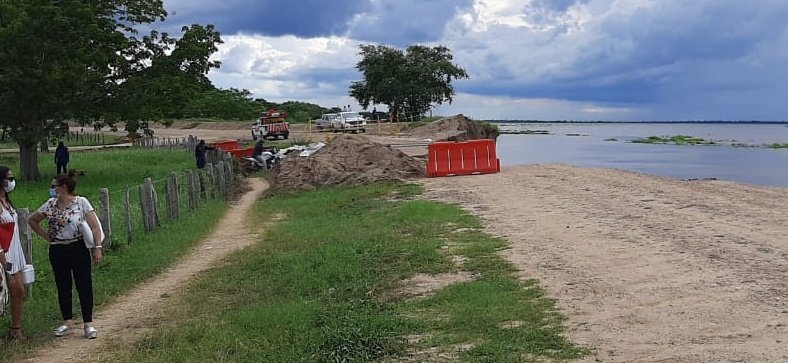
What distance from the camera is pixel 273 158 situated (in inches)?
1356

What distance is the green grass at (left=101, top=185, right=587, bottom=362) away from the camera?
6590 mm

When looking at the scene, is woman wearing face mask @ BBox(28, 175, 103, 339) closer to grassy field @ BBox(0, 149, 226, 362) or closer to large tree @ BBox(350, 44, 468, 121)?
grassy field @ BBox(0, 149, 226, 362)

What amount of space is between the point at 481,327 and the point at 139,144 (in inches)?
2173

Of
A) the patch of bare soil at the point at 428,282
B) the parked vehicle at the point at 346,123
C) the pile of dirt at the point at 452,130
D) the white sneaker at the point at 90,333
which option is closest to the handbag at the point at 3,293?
the white sneaker at the point at 90,333

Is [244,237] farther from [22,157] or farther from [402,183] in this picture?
[22,157]

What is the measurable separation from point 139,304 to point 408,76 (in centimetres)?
7223

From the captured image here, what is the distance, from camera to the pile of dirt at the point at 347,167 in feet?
84.1

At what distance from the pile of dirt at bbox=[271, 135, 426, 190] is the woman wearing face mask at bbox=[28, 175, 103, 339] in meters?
17.0

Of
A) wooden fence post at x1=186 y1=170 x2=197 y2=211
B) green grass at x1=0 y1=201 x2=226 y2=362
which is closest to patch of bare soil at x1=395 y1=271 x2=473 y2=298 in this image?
green grass at x1=0 y1=201 x2=226 y2=362

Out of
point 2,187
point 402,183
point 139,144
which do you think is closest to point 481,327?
point 2,187

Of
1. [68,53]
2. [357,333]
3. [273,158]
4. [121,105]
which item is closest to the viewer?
[357,333]

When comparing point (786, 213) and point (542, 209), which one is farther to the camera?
point (542, 209)

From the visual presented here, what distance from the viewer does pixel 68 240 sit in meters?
7.87

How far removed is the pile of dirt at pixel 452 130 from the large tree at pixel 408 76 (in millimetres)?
18135
